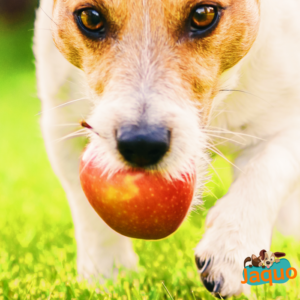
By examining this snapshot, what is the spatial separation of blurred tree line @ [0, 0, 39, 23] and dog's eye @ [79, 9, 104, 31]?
9.99 meters

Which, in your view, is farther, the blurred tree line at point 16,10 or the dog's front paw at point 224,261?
the blurred tree line at point 16,10

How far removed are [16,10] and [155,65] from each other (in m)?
10.5

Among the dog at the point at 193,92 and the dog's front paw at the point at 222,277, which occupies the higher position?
the dog at the point at 193,92

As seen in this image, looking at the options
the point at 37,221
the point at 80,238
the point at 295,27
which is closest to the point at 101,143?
the point at 80,238

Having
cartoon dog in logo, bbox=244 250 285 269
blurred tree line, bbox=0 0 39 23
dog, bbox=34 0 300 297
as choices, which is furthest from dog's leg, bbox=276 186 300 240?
blurred tree line, bbox=0 0 39 23

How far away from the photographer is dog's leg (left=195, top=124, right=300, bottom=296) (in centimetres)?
244

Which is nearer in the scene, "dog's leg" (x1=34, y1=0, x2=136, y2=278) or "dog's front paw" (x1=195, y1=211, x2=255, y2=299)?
"dog's front paw" (x1=195, y1=211, x2=255, y2=299)

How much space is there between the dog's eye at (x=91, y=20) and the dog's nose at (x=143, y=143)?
2.27 feet

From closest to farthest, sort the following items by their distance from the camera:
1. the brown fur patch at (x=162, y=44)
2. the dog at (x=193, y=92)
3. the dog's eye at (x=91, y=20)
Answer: the dog at (x=193, y=92) < the brown fur patch at (x=162, y=44) < the dog's eye at (x=91, y=20)

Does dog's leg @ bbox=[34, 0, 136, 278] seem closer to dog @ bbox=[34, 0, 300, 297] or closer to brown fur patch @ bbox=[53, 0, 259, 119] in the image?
dog @ bbox=[34, 0, 300, 297]

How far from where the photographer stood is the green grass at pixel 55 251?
280cm

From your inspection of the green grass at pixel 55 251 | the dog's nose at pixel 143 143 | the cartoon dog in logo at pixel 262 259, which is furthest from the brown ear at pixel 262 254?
the dog's nose at pixel 143 143

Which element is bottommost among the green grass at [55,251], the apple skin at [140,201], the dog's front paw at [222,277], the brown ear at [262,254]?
the green grass at [55,251]

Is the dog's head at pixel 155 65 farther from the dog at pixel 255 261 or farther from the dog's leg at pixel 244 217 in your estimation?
the dog at pixel 255 261
